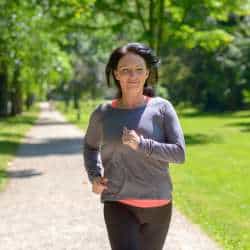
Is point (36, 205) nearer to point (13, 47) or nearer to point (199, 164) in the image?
point (199, 164)

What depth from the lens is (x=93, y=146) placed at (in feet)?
13.7

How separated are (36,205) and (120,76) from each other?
6549 millimetres

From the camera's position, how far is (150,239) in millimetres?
4020

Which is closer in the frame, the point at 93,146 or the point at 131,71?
the point at 131,71

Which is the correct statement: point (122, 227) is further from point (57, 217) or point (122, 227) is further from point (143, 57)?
point (57, 217)

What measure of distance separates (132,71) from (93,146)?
1.83ft

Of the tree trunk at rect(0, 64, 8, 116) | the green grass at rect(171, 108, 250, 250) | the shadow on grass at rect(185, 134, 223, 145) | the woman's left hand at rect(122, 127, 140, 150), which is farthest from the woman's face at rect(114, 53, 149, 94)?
the tree trunk at rect(0, 64, 8, 116)

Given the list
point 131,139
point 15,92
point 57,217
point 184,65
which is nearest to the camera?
point 131,139

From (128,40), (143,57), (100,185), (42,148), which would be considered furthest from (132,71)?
(128,40)

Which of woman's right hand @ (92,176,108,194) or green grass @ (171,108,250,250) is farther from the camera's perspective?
green grass @ (171,108,250,250)

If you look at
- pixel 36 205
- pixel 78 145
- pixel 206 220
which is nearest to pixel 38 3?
pixel 78 145

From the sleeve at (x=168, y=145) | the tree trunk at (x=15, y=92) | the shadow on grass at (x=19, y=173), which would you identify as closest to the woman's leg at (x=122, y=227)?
the sleeve at (x=168, y=145)

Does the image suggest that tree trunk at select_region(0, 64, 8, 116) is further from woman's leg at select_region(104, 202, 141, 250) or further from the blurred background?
woman's leg at select_region(104, 202, 141, 250)

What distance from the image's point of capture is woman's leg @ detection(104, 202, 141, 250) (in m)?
3.85
